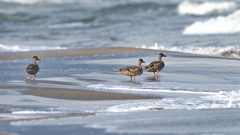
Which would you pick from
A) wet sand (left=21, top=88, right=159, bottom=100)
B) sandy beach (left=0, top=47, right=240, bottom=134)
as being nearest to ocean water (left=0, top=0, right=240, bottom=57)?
sandy beach (left=0, top=47, right=240, bottom=134)

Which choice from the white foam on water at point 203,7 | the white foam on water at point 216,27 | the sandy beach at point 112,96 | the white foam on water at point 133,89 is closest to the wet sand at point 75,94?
the sandy beach at point 112,96

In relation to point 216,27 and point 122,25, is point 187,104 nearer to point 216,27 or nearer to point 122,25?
point 216,27

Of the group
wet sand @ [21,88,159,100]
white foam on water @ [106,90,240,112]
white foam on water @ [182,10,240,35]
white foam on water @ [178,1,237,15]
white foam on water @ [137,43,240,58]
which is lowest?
white foam on water @ [106,90,240,112]

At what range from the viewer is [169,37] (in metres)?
21.9

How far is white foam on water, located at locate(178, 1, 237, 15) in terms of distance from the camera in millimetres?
33672

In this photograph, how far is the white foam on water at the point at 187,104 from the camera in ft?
20.9

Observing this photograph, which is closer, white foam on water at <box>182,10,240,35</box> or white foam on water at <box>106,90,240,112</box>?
white foam on water at <box>106,90,240,112</box>

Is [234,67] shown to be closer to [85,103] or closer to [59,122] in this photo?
[85,103]

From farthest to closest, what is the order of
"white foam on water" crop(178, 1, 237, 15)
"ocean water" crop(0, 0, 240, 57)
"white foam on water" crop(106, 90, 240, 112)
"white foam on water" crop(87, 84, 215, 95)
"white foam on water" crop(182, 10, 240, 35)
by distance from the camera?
"white foam on water" crop(178, 1, 237, 15), "white foam on water" crop(182, 10, 240, 35), "ocean water" crop(0, 0, 240, 57), "white foam on water" crop(87, 84, 215, 95), "white foam on water" crop(106, 90, 240, 112)

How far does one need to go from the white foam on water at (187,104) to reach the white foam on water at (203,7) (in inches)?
1070

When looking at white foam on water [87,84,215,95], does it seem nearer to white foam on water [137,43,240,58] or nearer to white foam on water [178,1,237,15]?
white foam on water [137,43,240,58]

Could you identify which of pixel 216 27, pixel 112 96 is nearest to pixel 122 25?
pixel 216 27

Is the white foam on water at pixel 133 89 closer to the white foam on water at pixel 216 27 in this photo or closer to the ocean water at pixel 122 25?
the ocean water at pixel 122 25

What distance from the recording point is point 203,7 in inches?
1371
